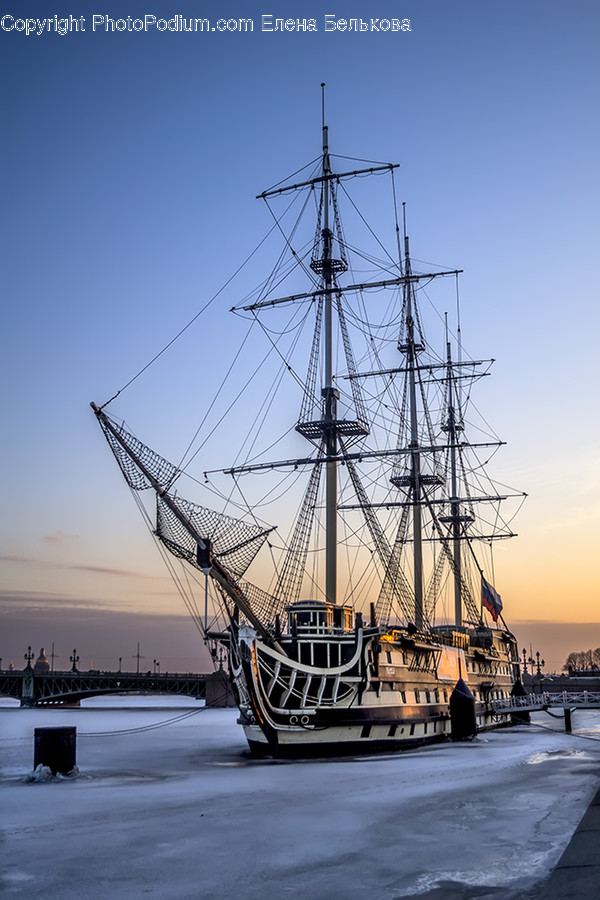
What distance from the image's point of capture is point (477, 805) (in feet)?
83.0

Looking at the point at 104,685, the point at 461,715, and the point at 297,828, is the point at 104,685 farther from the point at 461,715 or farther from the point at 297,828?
the point at 297,828

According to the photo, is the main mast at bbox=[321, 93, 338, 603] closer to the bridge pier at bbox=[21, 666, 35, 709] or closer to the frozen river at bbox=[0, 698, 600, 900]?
the frozen river at bbox=[0, 698, 600, 900]

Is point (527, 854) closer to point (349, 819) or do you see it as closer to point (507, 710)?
point (349, 819)

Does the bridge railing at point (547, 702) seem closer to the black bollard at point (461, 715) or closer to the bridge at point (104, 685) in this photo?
the black bollard at point (461, 715)

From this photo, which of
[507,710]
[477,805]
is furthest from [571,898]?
[507,710]

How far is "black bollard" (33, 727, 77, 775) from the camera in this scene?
110ft

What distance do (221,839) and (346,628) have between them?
947 inches

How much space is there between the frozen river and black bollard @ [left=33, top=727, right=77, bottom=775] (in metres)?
0.85

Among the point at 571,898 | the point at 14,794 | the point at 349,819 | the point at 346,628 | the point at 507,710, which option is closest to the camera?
the point at 571,898

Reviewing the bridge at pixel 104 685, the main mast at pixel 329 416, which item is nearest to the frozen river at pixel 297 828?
the main mast at pixel 329 416

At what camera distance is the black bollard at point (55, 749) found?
110 ft

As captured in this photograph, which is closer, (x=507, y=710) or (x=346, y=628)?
(x=346, y=628)

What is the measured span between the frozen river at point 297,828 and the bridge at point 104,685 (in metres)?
87.8

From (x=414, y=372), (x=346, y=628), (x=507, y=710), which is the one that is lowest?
(x=507, y=710)
